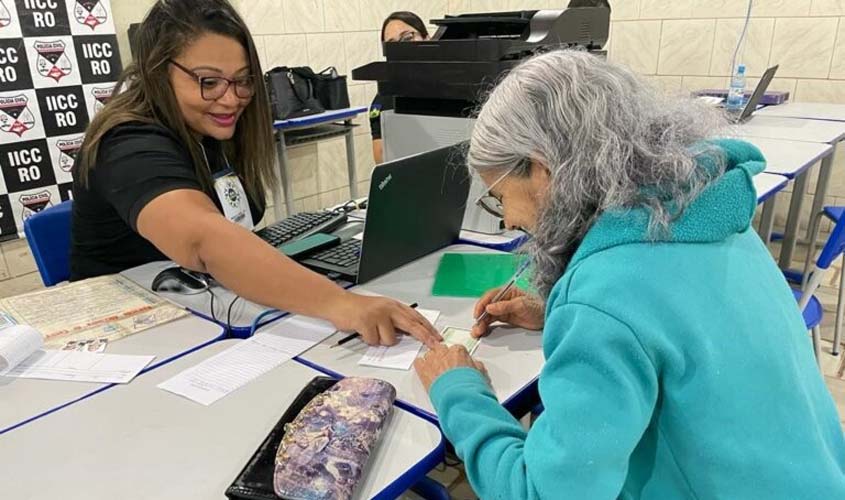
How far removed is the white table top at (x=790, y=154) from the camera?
6.97 ft

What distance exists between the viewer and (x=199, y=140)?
1596 mm

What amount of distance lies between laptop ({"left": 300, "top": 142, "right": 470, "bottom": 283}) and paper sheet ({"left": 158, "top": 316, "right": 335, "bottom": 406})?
24cm

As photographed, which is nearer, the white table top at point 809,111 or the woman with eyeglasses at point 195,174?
the woman with eyeglasses at point 195,174

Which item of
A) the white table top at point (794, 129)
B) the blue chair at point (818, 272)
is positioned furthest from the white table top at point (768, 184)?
the white table top at point (794, 129)

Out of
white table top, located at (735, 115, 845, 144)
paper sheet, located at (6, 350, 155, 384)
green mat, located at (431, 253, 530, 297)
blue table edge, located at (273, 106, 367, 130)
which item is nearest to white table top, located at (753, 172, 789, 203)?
white table top, located at (735, 115, 845, 144)

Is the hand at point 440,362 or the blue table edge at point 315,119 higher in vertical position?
the blue table edge at point 315,119

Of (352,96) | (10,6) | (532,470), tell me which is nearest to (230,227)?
(532,470)

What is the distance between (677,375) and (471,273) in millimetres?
818

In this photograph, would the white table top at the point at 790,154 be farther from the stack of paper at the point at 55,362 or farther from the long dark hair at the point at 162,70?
the stack of paper at the point at 55,362

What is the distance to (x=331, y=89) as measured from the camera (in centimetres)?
346

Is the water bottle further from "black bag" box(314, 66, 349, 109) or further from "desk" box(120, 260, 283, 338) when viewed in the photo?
"desk" box(120, 260, 283, 338)

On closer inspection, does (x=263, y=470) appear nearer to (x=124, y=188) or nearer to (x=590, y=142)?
(x=590, y=142)

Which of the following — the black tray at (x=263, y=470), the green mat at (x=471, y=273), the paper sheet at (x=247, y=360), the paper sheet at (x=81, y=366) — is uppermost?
the black tray at (x=263, y=470)

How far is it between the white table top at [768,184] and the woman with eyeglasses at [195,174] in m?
1.32
